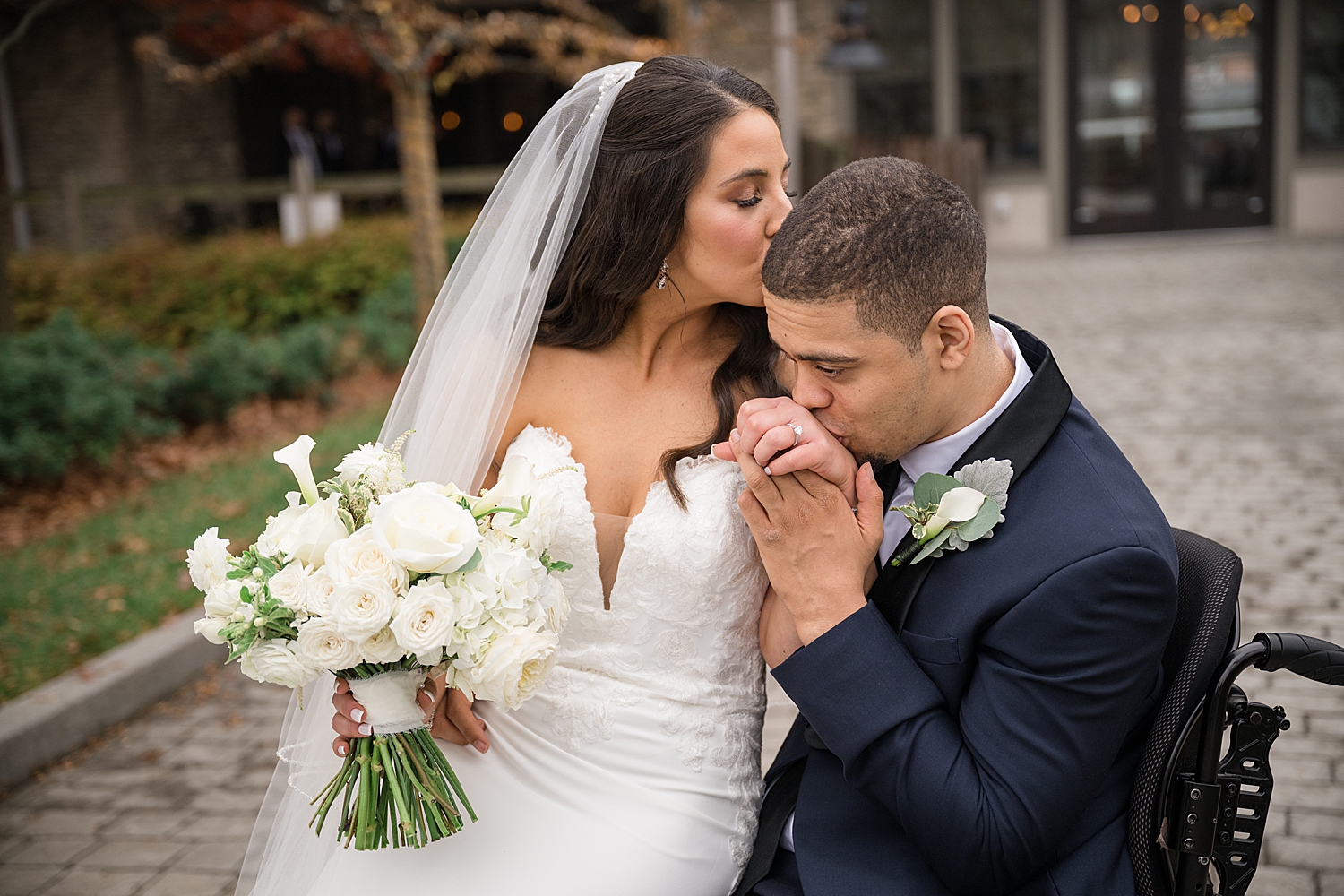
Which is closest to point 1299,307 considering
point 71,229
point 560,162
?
point 560,162

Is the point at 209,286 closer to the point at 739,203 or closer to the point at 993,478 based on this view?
the point at 739,203

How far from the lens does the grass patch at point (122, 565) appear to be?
17.0ft

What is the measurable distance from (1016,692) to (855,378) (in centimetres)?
57

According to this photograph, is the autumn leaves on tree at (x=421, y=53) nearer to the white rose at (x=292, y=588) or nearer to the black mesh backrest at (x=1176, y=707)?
the white rose at (x=292, y=588)

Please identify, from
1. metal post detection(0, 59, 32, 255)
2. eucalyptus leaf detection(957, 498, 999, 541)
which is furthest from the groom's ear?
metal post detection(0, 59, 32, 255)

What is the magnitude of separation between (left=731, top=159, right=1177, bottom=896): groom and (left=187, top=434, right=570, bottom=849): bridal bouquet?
0.43 metres

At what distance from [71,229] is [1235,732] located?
14.9m

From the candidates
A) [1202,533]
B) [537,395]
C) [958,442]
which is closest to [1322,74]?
[1202,533]

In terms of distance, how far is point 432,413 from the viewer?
2748mm

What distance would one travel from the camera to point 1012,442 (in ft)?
6.54

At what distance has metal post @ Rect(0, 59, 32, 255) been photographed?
18.1 meters

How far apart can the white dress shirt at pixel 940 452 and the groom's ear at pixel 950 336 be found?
0.14 meters

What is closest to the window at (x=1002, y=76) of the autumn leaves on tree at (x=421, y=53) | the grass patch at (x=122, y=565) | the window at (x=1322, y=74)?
the window at (x=1322, y=74)

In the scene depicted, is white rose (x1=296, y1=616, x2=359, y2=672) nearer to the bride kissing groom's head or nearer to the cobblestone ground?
the bride kissing groom's head
